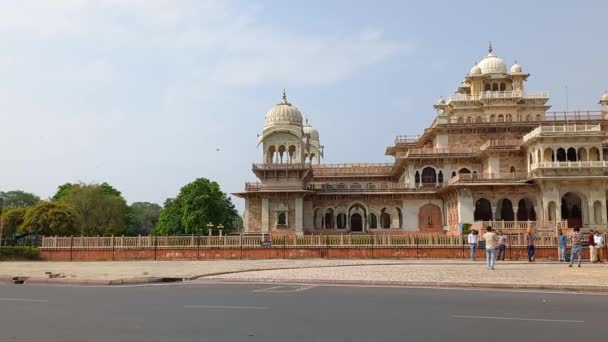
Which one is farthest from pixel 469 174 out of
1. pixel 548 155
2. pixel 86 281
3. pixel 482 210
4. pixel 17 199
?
pixel 17 199

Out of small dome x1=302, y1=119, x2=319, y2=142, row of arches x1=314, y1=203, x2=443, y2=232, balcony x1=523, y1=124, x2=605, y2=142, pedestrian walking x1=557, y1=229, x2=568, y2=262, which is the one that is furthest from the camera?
small dome x1=302, y1=119, x2=319, y2=142

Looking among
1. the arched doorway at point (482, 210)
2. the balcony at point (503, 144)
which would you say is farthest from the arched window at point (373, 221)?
the balcony at point (503, 144)

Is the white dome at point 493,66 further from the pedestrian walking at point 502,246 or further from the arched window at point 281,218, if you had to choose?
the pedestrian walking at point 502,246

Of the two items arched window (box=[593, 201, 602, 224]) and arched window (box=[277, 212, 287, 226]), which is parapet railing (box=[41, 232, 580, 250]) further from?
arched window (box=[277, 212, 287, 226])

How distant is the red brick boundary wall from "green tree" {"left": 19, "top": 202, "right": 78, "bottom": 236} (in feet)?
54.1

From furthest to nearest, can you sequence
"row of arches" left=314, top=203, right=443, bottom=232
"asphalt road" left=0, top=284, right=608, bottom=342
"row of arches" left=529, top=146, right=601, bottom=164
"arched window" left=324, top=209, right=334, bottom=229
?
"arched window" left=324, top=209, right=334, bottom=229 → "row of arches" left=314, top=203, right=443, bottom=232 → "row of arches" left=529, top=146, right=601, bottom=164 → "asphalt road" left=0, top=284, right=608, bottom=342

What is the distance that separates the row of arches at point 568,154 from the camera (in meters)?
41.8

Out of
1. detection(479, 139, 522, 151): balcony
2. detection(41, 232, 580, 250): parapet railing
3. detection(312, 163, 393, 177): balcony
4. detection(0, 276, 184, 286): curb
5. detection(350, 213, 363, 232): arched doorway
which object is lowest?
detection(0, 276, 184, 286): curb

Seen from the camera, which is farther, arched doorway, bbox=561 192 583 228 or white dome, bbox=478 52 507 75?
white dome, bbox=478 52 507 75

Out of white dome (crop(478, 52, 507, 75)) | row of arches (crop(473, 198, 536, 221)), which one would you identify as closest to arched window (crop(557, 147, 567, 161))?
row of arches (crop(473, 198, 536, 221))

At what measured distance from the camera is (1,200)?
94625mm

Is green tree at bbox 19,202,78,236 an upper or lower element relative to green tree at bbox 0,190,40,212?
lower

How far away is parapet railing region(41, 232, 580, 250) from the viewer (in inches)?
1168

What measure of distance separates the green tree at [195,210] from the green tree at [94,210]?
18.4ft
